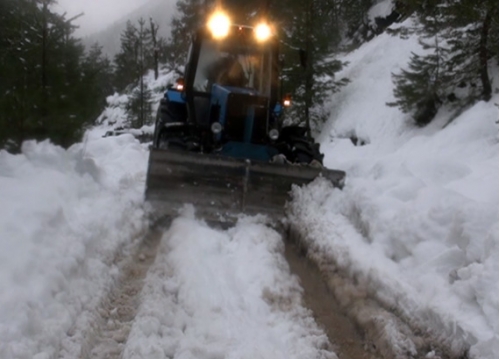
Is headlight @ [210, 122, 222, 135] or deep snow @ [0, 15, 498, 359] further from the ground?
headlight @ [210, 122, 222, 135]

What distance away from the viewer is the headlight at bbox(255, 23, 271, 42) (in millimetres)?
7859

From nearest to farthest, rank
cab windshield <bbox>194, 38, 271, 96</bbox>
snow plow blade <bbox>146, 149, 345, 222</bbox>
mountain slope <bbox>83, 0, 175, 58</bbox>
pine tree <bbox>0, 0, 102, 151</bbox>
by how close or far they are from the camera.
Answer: pine tree <bbox>0, 0, 102, 151</bbox>
snow plow blade <bbox>146, 149, 345, 222</bbox>
cab windshield <bbox>194, 38, 271, 96</bbox>
mountain slope <bbox>83, 0, 175, 58</bbox>

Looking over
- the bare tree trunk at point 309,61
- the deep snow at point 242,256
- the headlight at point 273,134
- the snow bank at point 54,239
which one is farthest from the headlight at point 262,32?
the bare tree trunk at point 309,61

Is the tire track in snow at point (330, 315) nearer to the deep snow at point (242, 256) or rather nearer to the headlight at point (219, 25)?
the deep snow at point (242, 256)

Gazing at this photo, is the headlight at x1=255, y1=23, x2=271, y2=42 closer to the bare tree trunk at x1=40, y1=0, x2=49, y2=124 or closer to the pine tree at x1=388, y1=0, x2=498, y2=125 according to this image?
the bare tree trunk at x1=40, y1=0, x2=49, y2=124

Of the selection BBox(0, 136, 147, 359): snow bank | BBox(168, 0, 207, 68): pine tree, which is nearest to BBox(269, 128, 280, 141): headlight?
BBox(0, 136, 147, 359): snow bank

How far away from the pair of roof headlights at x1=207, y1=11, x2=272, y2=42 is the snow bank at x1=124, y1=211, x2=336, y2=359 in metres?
3.51

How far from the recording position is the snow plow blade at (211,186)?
21.7ft

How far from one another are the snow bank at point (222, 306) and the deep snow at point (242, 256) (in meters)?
0.01

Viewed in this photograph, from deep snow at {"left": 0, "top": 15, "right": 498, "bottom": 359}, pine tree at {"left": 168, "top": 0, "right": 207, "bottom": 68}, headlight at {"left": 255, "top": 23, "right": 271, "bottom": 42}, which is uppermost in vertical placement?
pine tree at {"left": 168, "top": 0, "right": 207, "bottom": 68}

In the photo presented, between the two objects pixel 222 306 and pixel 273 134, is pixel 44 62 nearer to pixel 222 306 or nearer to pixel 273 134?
pixel 273 134

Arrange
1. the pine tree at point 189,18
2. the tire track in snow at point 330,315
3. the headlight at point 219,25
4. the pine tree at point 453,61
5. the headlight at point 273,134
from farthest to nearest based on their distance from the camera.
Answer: the pine tree at point 189,18
the pine tree at point 453,61
the headlight at point 273,134
the headlight at point 219,25
the tire track in snow at point 330,315

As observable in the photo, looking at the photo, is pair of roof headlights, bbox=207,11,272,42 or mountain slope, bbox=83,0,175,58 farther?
mountain slope, bbox=83,0,175,58

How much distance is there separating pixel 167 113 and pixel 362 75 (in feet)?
34.7
